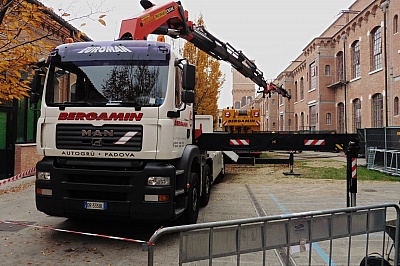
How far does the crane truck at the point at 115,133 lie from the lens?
5.29 metres

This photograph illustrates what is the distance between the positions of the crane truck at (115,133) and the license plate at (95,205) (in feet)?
0.05

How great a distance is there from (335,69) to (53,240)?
38.4 metres

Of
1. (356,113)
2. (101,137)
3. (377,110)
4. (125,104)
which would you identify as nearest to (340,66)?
(356,113)

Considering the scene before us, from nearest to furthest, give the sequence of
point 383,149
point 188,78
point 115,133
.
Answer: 1. point 115,133
2. point 188,78
3. point 383,149

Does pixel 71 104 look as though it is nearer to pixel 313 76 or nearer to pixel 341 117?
pixel 341 117

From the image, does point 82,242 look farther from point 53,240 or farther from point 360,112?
point 360,112

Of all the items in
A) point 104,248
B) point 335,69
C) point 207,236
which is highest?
point 335,69

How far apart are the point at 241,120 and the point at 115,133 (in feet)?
56.0

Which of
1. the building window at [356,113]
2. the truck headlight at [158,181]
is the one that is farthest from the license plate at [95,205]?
the building window at [356,113]

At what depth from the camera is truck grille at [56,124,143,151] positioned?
17.6 feet

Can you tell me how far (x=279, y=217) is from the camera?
10.1 ft

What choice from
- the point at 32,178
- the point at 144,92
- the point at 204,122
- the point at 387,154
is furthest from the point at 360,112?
the point at 144,92

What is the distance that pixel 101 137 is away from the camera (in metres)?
5.41

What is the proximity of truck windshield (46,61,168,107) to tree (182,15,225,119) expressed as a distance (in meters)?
16.4
